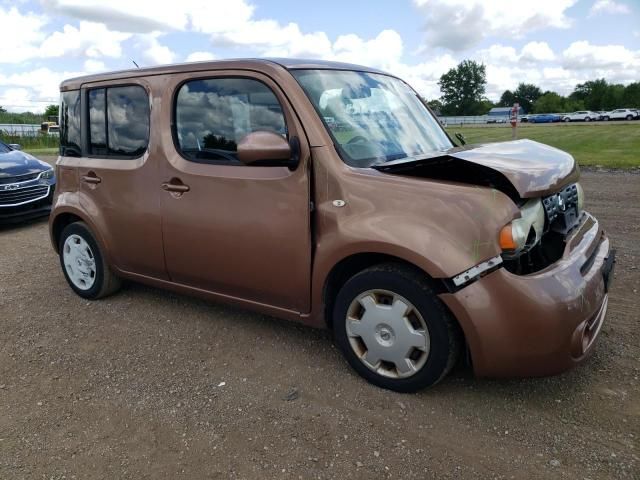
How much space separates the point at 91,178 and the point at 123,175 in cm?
46

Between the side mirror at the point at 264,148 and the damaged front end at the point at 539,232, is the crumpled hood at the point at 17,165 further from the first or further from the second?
the damaged front end at the point at 539,232

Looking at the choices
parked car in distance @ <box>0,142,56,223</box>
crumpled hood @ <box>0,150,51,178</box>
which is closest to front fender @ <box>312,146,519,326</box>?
parked car in distance @ <box>0,142,56,223</box>

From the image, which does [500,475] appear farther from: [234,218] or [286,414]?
[234,218]

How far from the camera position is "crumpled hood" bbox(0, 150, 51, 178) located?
324 inches

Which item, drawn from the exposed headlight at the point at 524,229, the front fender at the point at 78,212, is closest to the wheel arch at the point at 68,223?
the front fender at the point at 78,212

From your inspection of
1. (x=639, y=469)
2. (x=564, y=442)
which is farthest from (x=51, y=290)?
(x=639, y=469)

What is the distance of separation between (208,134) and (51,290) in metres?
2.67

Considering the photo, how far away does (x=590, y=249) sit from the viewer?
3049 mm

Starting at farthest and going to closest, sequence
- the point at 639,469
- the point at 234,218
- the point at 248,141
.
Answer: the point at 234,218
the point at 248,141
the point at 639,469

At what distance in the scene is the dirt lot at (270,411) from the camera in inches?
98.3

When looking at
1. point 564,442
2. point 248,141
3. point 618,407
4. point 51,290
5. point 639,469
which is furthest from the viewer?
point 51,290

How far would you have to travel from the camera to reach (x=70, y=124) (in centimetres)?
457

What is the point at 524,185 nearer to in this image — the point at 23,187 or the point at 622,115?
the point at 23,187

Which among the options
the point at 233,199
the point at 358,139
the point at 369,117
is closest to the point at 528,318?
the point at 358,139
